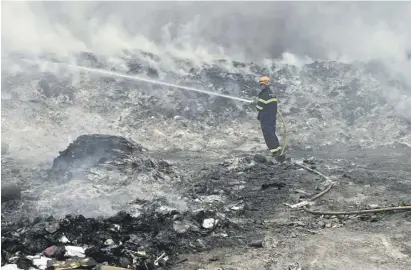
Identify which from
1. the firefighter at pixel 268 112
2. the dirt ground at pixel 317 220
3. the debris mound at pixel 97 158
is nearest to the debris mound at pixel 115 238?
the dirt ground at pixel 317 220

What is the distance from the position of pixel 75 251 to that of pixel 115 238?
1.89 ft

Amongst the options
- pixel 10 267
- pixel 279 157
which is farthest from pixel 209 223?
pixel 279 157

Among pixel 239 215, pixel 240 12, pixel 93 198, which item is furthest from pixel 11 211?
pixel 240 12

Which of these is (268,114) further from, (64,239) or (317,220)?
(64,239)

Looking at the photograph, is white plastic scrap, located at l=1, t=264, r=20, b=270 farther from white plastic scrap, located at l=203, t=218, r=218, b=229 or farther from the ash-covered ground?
white plastic scrap, located at l=203, t=218, r=218, b=229

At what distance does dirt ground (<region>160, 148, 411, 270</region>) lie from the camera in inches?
185

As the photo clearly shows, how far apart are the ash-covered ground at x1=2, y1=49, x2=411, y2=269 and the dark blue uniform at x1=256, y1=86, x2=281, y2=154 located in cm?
52

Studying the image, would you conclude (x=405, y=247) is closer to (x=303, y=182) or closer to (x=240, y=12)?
(x=303, y=182)

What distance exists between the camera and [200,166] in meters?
8.70

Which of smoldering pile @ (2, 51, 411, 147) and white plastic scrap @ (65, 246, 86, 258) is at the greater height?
smoldering pile @ (2, 51, 411, 147)

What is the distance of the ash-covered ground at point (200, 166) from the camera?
4918 millimetres

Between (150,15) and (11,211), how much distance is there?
12.5 metres

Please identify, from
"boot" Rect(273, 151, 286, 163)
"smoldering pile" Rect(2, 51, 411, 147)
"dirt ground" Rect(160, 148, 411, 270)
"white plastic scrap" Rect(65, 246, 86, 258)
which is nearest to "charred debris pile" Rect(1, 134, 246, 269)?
"white plastic scrap" Rect(65, 246, 86, 258)

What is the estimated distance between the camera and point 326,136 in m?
11.4
